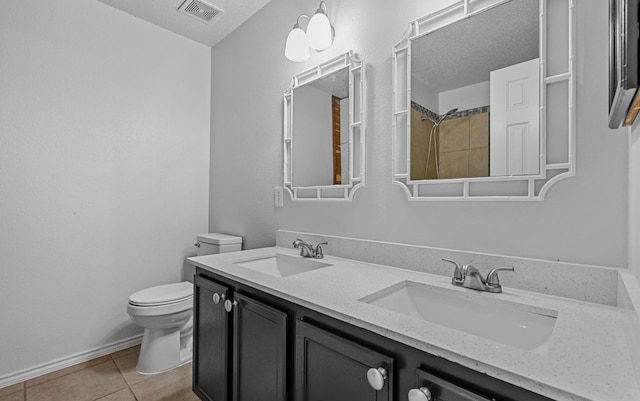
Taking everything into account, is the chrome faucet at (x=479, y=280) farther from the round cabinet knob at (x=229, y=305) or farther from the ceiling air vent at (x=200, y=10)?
the ceiling air vent at (x=200, y=10)

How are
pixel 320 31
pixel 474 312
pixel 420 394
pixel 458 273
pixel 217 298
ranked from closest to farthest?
pixel 420 394, pixel 474 312, pixel 458 273, pixel 217 298, pixel 320 31

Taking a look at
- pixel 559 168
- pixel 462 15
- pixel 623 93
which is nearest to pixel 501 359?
pixel 623 93

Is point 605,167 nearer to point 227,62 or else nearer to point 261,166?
point 261,166

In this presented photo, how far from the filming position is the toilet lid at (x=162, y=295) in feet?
6.29

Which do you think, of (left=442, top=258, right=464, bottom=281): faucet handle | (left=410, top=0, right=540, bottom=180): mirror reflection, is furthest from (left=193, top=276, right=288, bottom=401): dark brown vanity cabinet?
(left=410, top=0, right=540, bottom=180): mirror reflection

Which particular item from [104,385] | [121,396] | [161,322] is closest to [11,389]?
[104,385]

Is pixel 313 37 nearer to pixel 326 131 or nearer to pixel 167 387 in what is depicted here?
pixel 326 131

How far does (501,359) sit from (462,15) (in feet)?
4.09

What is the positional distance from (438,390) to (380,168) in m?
1.02

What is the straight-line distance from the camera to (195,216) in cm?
270

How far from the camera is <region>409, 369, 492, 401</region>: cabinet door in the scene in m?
0.63

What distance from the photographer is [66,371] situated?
203cm

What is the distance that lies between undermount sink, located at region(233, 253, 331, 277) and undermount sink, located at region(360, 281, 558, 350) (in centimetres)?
52

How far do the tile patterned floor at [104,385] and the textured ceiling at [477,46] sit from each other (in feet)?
6.80
